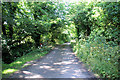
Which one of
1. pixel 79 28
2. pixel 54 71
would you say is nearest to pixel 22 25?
pixel 79 28

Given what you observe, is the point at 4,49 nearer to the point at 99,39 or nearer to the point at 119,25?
the point at 99,39

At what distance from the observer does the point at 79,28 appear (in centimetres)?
1388

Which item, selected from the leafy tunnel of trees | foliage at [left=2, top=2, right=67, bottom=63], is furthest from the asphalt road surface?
foliage at [left=2, top=2, right=67, bottom=63]

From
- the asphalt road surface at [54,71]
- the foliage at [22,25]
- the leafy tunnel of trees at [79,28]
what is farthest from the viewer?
the foliage at [22,25]

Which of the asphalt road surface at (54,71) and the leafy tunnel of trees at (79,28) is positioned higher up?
the leafy tunnel of trees at (79,28)

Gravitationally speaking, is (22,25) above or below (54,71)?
above

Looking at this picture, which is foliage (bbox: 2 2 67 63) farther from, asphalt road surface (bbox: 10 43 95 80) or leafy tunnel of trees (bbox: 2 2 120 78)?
asphalt road surface (bbox: 10 43 95 80)

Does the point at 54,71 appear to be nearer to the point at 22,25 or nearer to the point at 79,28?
the point at 22,25

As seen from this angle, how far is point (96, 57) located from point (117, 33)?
1.58 meters

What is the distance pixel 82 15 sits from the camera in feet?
38.8

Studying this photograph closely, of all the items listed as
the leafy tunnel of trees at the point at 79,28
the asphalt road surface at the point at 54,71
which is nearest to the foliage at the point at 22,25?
the leafy tunnel of trees at the point at 79,28

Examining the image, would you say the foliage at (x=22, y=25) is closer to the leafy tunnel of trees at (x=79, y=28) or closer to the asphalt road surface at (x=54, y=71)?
the leafy tunnel of trees at (x=79, y=28)

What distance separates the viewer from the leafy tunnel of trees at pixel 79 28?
16.4 ft

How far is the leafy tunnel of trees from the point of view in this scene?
4988mm
